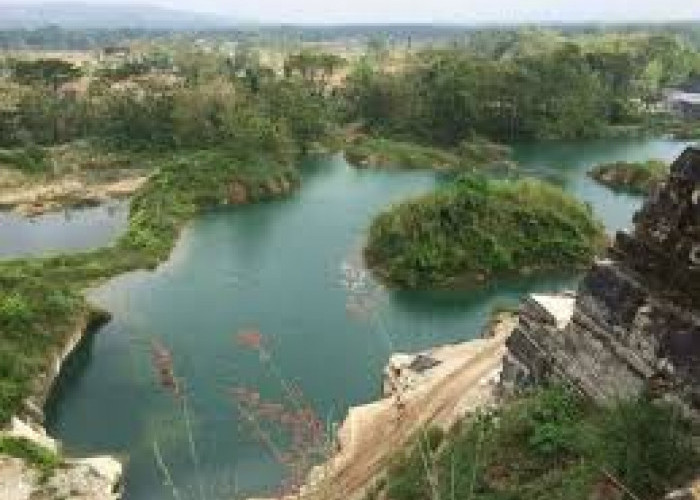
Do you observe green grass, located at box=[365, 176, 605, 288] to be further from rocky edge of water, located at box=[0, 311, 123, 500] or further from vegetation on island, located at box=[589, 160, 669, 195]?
rocky edge of water, located at box=[0, 311, 123, 500]

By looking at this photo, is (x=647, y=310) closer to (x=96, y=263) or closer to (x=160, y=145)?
(x=96, y=263)

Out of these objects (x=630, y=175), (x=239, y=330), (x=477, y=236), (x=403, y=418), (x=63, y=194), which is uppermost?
(x=239, y=330)

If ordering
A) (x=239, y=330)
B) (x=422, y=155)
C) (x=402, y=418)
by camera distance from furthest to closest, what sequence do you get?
(x=422, y=155) → (x=402, y=418) → (x=239, y=330)

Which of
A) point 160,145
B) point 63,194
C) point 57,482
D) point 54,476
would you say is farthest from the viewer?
point 160,145

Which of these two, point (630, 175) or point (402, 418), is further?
point (630, 175)

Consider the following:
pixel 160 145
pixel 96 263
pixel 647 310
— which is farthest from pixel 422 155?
pixel 647 310

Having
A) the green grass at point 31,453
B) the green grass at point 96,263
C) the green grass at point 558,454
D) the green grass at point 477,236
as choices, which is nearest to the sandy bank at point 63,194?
the green grass at point 96,263

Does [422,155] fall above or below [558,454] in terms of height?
below
